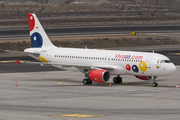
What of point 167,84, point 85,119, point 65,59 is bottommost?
point 85,119

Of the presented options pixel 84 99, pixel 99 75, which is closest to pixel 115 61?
pixel 99 75

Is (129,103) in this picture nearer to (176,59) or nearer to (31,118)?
(31,118)

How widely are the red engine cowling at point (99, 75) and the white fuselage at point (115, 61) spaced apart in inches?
58.7

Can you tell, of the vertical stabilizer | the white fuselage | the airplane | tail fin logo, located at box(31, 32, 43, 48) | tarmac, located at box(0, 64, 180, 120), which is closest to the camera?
tarmac, located at box(0, 64, 180, 120)

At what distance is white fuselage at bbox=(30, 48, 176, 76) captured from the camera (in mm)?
51406

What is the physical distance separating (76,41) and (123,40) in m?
13.3

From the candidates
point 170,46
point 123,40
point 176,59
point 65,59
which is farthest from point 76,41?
point 65,59

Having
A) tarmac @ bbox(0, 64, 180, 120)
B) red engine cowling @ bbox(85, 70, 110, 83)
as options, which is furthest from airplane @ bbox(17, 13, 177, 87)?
tarmac @ bbox(0, 64, 180, 120)

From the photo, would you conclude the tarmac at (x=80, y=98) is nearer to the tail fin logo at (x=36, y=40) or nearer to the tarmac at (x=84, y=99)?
the tarmac at (x=84, y=99)

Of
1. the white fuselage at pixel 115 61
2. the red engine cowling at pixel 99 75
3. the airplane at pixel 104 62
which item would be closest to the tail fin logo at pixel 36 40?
the airplane at pixel 104 62

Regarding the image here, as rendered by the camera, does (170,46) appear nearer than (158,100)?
No

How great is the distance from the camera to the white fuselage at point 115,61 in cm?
5141

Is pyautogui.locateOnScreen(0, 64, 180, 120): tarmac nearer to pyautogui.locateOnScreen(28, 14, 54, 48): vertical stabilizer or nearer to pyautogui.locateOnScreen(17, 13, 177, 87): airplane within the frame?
pyautogui.locateOnScreen(17, 13, 177, 87): airplane

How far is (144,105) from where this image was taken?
3744cm
